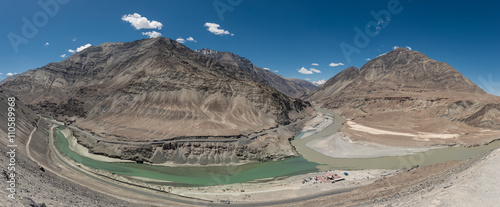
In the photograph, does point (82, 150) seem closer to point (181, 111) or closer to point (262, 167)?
point (181, 111)

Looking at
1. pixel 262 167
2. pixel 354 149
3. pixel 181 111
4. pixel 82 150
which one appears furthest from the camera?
pixel 181 111

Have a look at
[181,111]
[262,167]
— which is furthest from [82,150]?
[262,167]

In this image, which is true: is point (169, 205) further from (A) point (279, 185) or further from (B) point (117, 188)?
(A) point (279, 185)

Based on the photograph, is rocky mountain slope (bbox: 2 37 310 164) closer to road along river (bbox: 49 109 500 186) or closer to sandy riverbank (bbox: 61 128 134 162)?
sandy riverbank (bbox: 61 128 134 162)

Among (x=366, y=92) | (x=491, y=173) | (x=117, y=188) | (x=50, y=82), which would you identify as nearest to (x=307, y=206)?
(x=491, y=173)

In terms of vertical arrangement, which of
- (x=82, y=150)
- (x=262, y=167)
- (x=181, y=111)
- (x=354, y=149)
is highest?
(x=181, y=111)

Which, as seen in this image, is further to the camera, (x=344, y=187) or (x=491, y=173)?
(x=344, y=187)

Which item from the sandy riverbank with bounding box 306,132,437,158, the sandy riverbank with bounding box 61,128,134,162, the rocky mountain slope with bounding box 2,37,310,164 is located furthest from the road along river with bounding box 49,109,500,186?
the rocky mountain slope with bounding box 2,37,310,164

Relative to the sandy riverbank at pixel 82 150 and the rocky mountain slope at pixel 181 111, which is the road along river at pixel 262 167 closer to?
the sandy riverbank at pixel 82 150
